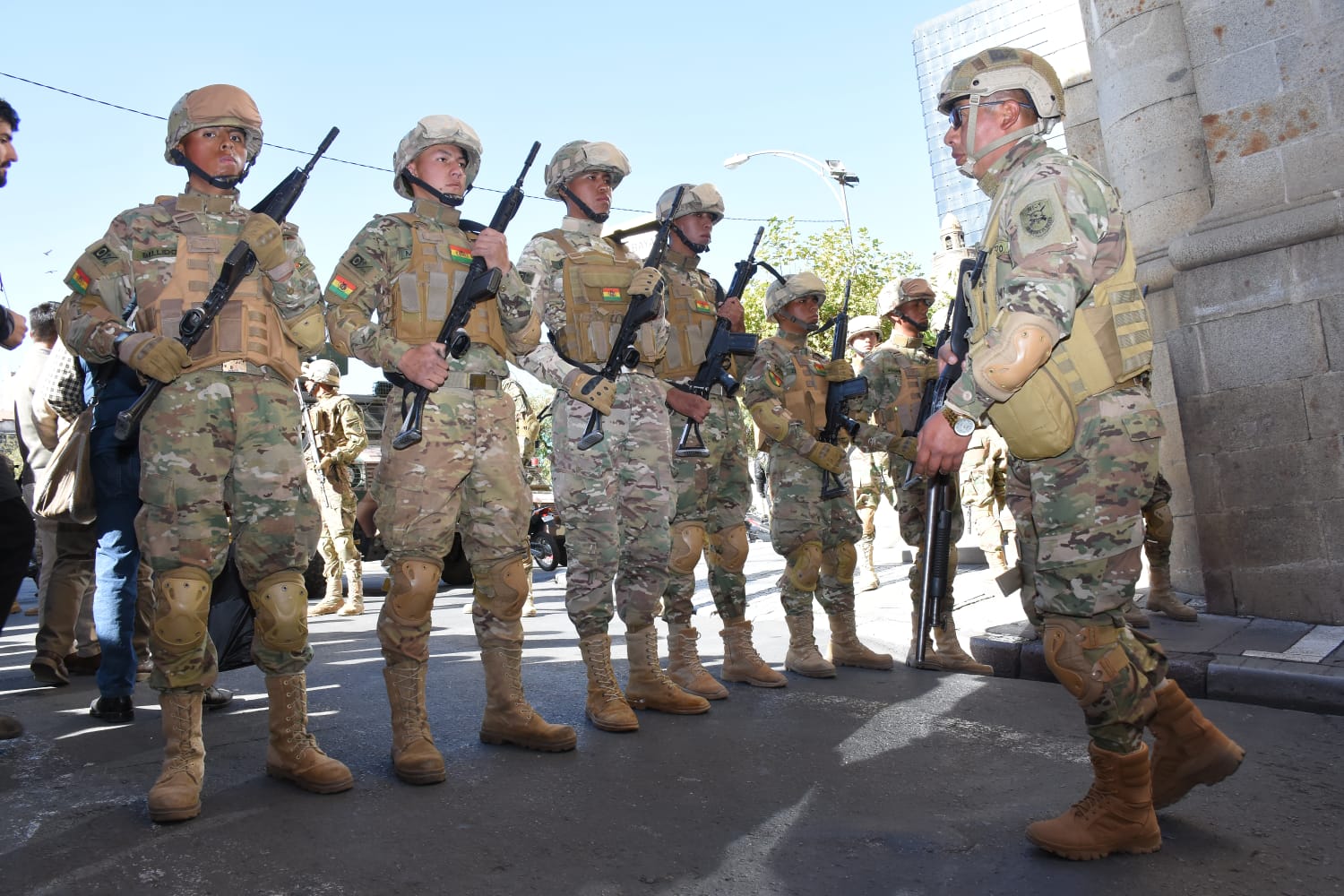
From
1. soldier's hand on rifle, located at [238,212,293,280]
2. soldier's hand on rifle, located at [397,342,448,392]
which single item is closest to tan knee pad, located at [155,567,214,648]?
soldier's hand on rifle, located at [397,342,448,392]

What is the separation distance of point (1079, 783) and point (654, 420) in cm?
243

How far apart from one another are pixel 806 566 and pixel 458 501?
2.61 m

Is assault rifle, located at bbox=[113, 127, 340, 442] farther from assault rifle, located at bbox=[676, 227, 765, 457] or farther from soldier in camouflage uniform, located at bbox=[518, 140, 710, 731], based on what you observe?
assault rifle, located at bbox=[676, 227, 765, 457]

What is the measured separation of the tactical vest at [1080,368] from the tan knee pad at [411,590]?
6.97 feet

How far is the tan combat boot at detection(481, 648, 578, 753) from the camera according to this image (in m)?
4.17

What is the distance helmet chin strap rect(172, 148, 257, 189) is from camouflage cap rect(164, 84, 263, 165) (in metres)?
0.02

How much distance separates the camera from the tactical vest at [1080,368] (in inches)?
122

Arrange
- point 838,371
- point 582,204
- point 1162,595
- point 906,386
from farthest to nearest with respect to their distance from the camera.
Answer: point 906,386
point 838,371
point 1162,595
point 582,204

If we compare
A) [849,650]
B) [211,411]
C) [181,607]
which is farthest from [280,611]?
[849,650]

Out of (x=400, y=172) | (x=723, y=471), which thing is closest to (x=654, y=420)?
(x=723, y=471)

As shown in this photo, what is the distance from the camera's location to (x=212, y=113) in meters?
3.87

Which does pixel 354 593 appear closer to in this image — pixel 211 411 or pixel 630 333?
pixel 630 333

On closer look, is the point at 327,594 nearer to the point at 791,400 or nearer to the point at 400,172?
the point at 791,400

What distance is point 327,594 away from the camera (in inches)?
397
